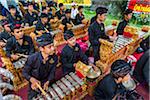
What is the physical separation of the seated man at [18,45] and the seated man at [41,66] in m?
1.09

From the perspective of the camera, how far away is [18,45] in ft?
13.4

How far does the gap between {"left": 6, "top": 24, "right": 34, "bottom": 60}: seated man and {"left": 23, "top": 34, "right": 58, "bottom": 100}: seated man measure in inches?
43.1

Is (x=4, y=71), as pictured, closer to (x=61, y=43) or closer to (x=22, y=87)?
(x=22, y=87)

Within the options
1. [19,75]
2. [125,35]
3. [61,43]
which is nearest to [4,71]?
[19,75]

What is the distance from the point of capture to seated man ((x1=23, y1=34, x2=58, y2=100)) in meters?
2.86

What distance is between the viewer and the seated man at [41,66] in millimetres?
2855

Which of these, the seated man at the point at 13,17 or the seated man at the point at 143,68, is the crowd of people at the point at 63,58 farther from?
the seated man at the point at 13,17

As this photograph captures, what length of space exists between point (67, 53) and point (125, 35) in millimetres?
2105

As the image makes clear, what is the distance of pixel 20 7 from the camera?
8281 millimetres

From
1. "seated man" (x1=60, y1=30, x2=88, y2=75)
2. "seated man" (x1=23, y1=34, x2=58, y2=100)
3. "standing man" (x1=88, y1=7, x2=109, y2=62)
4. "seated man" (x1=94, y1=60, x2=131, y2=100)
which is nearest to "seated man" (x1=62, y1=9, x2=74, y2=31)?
"standing man" (x1=88, y1=7, x2=109, y2=62)

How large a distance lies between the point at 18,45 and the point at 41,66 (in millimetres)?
1385

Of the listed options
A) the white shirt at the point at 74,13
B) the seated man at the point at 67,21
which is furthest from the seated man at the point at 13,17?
the white shirt at the point at 74,13

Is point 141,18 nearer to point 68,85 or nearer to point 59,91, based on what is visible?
point 68,85

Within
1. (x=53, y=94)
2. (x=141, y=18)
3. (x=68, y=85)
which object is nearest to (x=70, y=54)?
(x=68, y=85)
